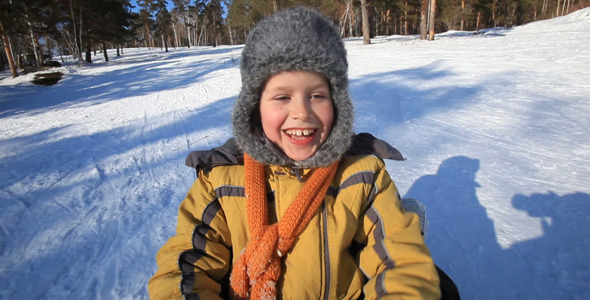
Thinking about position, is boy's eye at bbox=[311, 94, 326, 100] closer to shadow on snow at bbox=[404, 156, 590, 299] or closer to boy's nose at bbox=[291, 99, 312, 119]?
boy's nose at bbox=[291, 99, 312, 119]

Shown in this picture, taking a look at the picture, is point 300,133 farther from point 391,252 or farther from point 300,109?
point 391,252

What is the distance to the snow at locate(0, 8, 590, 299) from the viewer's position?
6.25 ft

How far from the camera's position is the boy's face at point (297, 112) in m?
1.30

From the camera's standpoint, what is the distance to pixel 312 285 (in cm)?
127

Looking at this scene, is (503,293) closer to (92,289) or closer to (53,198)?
(92,289)

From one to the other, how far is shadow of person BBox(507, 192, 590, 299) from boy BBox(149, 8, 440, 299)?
1200mm

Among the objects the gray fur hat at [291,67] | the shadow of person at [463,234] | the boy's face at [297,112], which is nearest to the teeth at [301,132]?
the boy's face at [297,112]

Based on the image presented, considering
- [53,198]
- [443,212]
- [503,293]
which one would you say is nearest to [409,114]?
[443,212]

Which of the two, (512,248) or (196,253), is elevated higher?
(196,253)

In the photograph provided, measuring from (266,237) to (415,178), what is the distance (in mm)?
2211

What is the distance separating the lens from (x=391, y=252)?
1217 mm

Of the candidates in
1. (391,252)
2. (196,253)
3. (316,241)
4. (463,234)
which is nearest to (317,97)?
(316,241)

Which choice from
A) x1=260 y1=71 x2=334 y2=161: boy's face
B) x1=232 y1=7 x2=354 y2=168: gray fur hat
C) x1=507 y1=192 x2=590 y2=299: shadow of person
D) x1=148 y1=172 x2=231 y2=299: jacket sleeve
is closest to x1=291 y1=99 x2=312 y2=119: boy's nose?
x1=260 y1=71 x2=334 y2=161: boy's face

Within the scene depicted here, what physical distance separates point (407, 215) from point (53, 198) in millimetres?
3521
